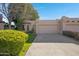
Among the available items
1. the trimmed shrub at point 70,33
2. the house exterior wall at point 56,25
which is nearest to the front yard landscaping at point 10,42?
the house exterior wall at point 56,25

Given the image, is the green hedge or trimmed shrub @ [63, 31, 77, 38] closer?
the green hedge

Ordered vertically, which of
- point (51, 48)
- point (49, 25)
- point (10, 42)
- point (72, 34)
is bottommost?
point (72, 34)

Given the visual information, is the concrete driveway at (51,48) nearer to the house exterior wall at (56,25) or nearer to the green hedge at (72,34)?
the house exterior wall at (56,25)

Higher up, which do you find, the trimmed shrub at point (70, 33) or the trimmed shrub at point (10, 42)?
the trimmed shrub at point (10, 42)

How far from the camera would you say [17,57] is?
9578mm

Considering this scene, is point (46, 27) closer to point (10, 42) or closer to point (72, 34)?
point (72, 34)

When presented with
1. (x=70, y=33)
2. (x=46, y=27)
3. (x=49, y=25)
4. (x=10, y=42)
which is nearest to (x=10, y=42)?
(x=10, y=42)

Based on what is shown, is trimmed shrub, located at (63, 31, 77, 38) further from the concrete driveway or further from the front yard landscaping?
the front yard landscaping

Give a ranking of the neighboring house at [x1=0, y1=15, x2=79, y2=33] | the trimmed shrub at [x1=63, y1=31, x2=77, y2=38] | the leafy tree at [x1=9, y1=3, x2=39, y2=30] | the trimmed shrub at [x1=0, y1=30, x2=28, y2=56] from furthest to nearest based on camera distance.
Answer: the trimmed shrub at [x1=63, y1=31, x2=77, y2=38] < the leafy tree at [x1=9, y1=3, x2=39, y2=30] < the neighboring house at [x1=0, y1=15, x2=79, y2=33] < the trimmed shrub at [x1=0, y1=30, x2=28, y2=56]

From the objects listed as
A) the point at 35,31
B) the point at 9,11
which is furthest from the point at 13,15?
the point at 35,31

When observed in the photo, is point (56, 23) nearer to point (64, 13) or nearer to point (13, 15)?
point (64, 13)

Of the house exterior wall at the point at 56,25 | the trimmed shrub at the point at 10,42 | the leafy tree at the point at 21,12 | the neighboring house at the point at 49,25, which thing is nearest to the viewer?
the trimmed shrub at the point at 10,42

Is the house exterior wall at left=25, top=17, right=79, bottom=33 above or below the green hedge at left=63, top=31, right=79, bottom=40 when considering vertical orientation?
above

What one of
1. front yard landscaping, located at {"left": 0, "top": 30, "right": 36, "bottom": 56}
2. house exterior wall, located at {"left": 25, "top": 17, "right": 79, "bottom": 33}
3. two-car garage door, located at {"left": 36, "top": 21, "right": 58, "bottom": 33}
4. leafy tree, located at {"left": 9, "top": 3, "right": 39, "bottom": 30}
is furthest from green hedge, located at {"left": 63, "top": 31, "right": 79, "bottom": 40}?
front yard landscaping, located at {"left": 0, "top": 30, "right": 36, "bottom": 56}
